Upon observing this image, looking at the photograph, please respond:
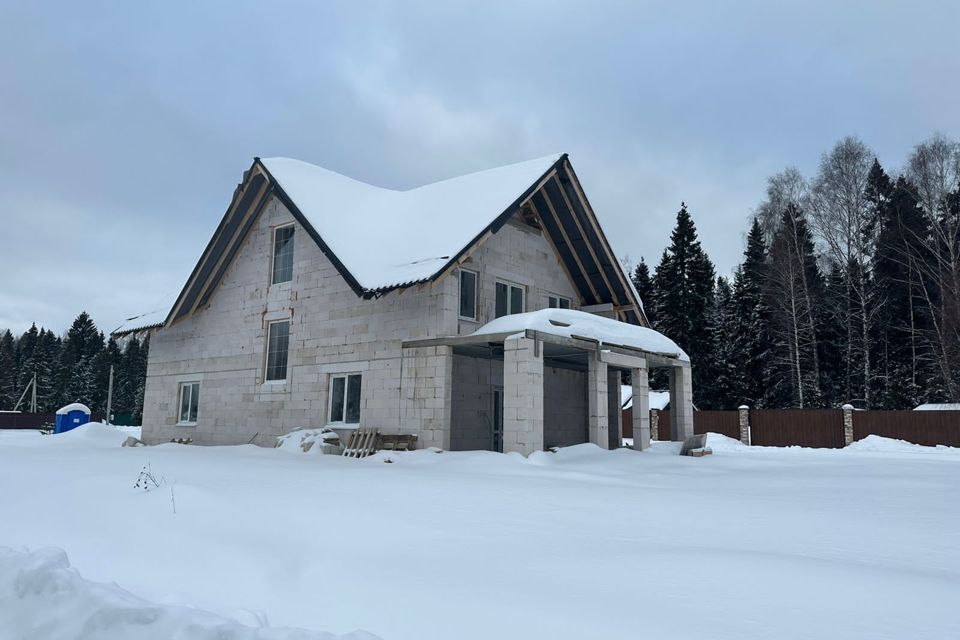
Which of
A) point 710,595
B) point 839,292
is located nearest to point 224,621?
point 710,595

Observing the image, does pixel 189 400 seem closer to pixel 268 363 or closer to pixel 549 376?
pixel 268 363

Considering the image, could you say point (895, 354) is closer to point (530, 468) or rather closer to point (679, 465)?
point (679, 465)

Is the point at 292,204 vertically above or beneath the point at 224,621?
above

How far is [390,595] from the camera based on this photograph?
438cm

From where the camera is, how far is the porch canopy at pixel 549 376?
1356 centimetres

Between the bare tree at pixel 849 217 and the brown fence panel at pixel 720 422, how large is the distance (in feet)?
23.6

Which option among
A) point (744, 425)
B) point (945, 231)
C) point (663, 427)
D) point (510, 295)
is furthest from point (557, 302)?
point (945, 231)

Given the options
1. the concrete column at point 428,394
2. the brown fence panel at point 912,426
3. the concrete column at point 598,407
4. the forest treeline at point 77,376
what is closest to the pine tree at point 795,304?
the brown fence panel at point 912,426

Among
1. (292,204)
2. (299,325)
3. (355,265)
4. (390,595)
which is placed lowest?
(390,595)

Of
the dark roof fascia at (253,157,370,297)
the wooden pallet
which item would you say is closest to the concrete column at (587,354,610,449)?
the wooden pallet

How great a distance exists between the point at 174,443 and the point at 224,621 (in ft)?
57.0

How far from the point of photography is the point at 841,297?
34062 mm

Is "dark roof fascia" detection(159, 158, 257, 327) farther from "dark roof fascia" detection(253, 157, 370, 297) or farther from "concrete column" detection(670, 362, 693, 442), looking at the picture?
"concrete column" detection(670, 362, 693, 442)

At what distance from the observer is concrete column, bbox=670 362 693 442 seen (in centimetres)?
1870
